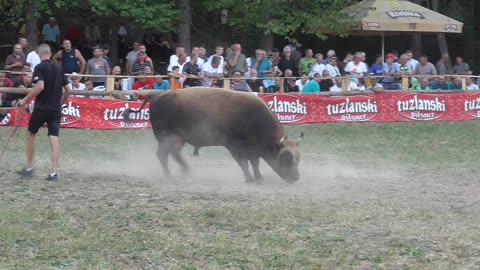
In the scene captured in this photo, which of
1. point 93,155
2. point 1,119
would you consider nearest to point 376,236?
point 93,155

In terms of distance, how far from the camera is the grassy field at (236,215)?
7398 mm

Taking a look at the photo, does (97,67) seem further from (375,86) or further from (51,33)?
(375,86)

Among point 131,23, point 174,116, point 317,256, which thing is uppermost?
point 131,23

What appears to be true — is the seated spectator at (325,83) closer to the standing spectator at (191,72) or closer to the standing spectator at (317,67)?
the standing spectator at (317,67)

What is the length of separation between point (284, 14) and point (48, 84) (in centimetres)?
1466

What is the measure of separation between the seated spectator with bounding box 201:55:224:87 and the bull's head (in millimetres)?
7514

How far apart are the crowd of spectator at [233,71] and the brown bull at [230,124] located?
6.37 metres

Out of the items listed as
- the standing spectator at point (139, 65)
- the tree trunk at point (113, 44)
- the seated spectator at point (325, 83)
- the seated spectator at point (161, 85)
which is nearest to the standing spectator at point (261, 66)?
the seated spectator at point (325, 83)

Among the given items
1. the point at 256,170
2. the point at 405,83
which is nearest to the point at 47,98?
the point at 256,170

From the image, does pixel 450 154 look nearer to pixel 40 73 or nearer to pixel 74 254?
pixel 40 73

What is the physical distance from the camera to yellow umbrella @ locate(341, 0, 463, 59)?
78.1 ft

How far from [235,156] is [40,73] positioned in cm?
271

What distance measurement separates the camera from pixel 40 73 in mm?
10906

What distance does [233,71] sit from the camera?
65.8 ft
